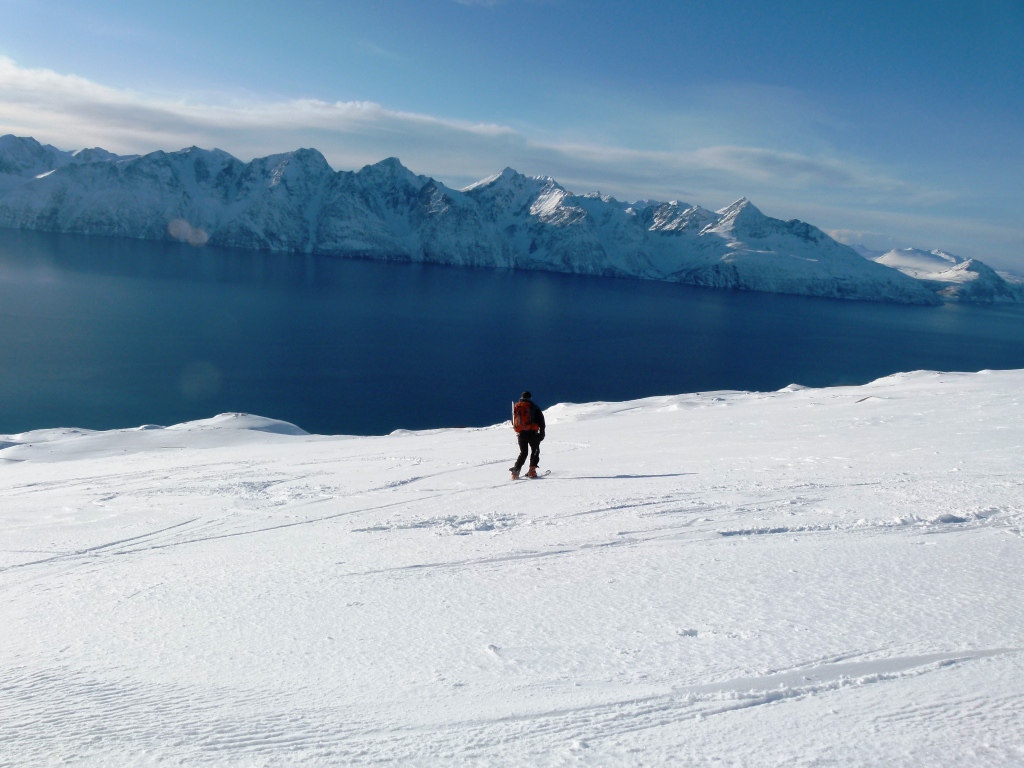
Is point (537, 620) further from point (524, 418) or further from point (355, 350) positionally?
point (355, 350)

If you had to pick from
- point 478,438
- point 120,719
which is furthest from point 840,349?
point 120,719

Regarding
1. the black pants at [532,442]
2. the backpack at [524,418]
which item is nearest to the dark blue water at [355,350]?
the backpack at [524,418]

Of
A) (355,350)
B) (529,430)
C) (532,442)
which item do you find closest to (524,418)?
(529,430)

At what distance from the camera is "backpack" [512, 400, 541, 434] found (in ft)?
37.5

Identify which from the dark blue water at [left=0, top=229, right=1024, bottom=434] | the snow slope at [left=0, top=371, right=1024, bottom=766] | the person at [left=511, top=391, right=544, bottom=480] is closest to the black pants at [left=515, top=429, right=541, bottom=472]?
the person at [left=511, top=391, right=544, bottom=480]

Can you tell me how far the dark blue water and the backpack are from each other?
35635mm

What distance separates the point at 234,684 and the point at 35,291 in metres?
111

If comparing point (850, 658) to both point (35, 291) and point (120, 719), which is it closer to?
point (120, 719)

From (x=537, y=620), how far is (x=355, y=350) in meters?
70.0

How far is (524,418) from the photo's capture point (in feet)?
37.8

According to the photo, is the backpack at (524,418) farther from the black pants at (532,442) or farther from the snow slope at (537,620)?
the snow slope at (537,620)

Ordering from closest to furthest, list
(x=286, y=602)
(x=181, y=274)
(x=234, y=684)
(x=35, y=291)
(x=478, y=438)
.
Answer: (x=234, y=684), (x=286, y=602), (x=478, y=438), (x=35, y=291), (x=181, y=274)

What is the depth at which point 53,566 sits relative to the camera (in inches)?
284

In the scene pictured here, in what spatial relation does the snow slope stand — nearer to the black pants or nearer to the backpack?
the black pants
